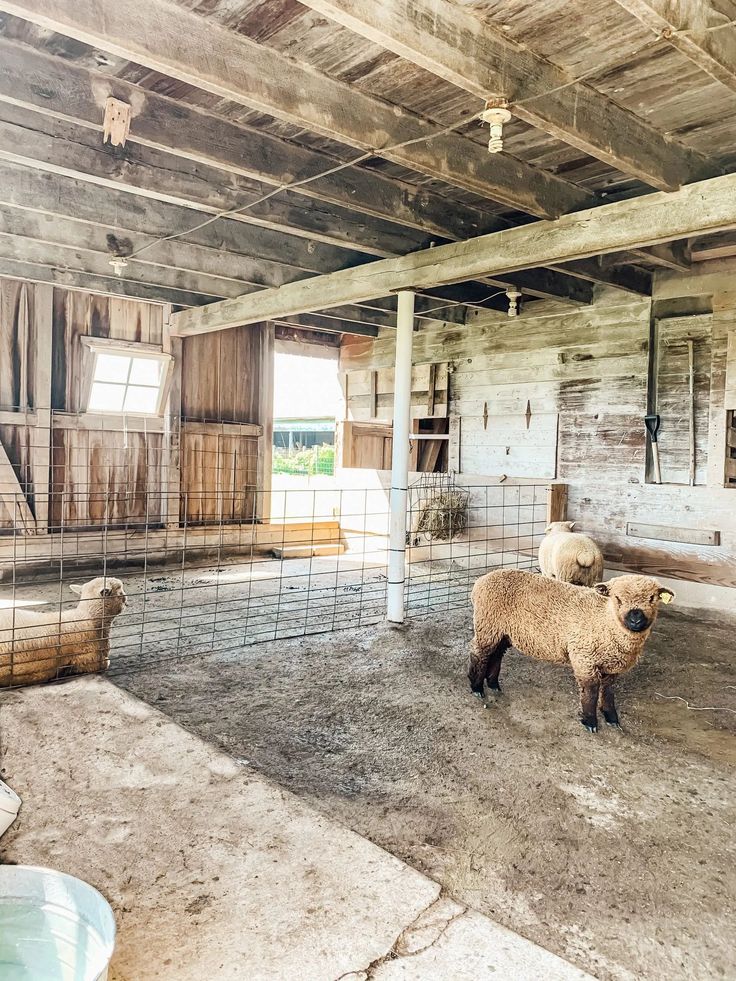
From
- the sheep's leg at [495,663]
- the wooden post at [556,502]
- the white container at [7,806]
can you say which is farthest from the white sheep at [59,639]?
the wooden post at [556,502]

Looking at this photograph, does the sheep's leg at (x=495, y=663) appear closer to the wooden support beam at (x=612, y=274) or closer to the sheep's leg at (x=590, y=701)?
the sheep's leg at (x=590, y=701)

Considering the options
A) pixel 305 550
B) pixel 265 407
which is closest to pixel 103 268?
pixel 265 407

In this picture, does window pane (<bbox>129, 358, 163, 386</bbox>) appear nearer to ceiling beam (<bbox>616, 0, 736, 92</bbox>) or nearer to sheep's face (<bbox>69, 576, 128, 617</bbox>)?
sheep's face (<bbox>69, 576, 128, 617</bbox>)

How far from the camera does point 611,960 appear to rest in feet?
5.71

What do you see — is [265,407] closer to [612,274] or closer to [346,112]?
[612,274]

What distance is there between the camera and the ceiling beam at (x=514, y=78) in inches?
82.7

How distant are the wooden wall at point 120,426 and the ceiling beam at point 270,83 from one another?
388 centimetres

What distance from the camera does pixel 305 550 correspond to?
8531 mm

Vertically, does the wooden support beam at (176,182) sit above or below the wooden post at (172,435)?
above

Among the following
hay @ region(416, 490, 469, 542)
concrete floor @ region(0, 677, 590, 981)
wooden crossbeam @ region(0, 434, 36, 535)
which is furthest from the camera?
hay @ region(416, 490, 469, 542)

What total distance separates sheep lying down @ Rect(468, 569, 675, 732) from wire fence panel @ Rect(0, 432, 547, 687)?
5.14 feet

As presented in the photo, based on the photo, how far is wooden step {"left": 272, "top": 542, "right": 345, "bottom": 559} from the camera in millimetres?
8375

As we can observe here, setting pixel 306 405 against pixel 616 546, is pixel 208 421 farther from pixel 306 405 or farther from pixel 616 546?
pixel 306 405

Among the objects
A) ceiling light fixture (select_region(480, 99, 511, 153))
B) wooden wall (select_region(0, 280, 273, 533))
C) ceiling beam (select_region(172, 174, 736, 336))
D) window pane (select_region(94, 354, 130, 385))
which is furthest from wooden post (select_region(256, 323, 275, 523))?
ceiling light fixture (select_region(480, 99, 511, 153))
